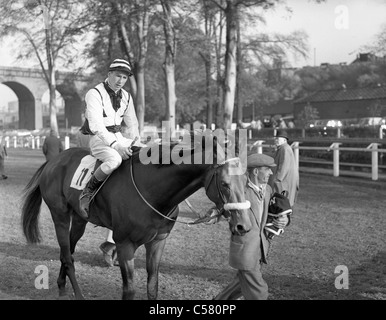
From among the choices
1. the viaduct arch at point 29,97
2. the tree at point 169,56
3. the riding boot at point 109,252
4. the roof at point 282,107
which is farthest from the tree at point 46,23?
the roof at point 282,107

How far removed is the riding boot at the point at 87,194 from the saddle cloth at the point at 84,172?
18cm

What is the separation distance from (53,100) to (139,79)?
15.9 m

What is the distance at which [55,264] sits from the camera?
24.1 feet

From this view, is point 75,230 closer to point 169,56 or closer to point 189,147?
point 189,147

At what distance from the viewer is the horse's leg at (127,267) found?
5074 millimetres

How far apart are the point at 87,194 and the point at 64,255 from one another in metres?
0.97

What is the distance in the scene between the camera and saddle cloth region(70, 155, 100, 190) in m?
5.91

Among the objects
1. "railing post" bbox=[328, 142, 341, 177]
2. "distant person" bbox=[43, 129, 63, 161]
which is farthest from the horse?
"distant person" bbox=[43, 129, 63, 161]

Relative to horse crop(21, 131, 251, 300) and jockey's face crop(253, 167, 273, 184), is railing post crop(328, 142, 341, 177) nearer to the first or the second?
horse crop(21, 131, 251, 300)

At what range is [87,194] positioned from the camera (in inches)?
222

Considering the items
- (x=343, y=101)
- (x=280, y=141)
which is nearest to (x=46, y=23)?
(x=280, y=141)

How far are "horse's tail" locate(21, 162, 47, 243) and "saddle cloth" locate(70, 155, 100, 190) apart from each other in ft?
4.28
